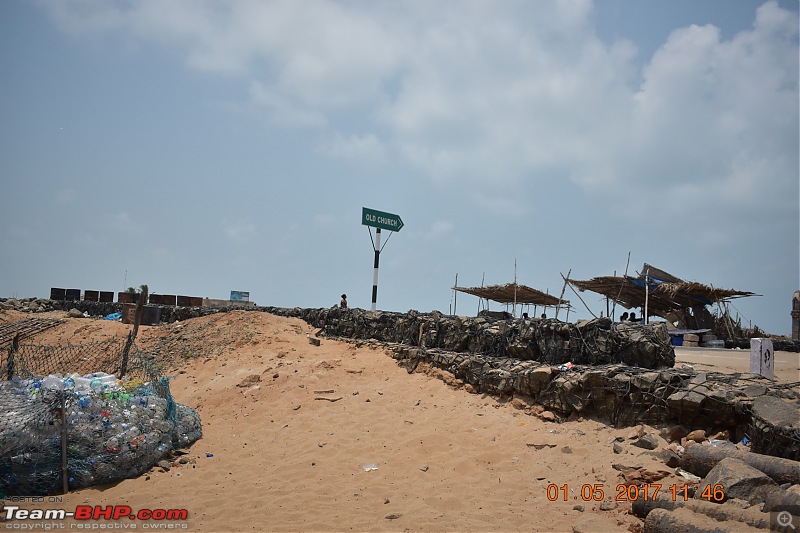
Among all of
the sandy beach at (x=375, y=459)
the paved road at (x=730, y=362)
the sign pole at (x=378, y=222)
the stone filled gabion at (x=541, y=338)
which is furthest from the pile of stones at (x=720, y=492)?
the sign pole at (x=378, y=222)

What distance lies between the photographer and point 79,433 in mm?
5758

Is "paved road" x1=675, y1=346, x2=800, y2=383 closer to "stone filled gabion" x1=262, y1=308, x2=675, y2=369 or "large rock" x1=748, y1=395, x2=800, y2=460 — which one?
"stone filled gabion" x1=262, y1=308, x2=675, y2=369

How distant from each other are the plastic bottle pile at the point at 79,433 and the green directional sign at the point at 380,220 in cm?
1003

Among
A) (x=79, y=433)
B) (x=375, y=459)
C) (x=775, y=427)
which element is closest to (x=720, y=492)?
(x=775, y=427)

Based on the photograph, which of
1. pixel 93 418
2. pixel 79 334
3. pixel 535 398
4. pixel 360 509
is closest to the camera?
pixel 360 509

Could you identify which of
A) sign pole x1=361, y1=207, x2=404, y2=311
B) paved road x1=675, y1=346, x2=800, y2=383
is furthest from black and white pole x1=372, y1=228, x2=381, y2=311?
paved road x1=675, y1=346, x2=800, y2=383

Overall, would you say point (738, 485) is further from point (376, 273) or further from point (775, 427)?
point (376, 273)

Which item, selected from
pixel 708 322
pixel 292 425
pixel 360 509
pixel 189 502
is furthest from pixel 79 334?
pixel 708 322

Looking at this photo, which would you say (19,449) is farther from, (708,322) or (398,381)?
(708,322)

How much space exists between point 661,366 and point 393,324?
6.07m

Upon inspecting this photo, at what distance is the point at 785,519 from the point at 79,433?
7.03 m

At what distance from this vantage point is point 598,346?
852 centimetres

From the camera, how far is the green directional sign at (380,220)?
1606 centimetres

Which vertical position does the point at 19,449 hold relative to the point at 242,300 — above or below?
below
